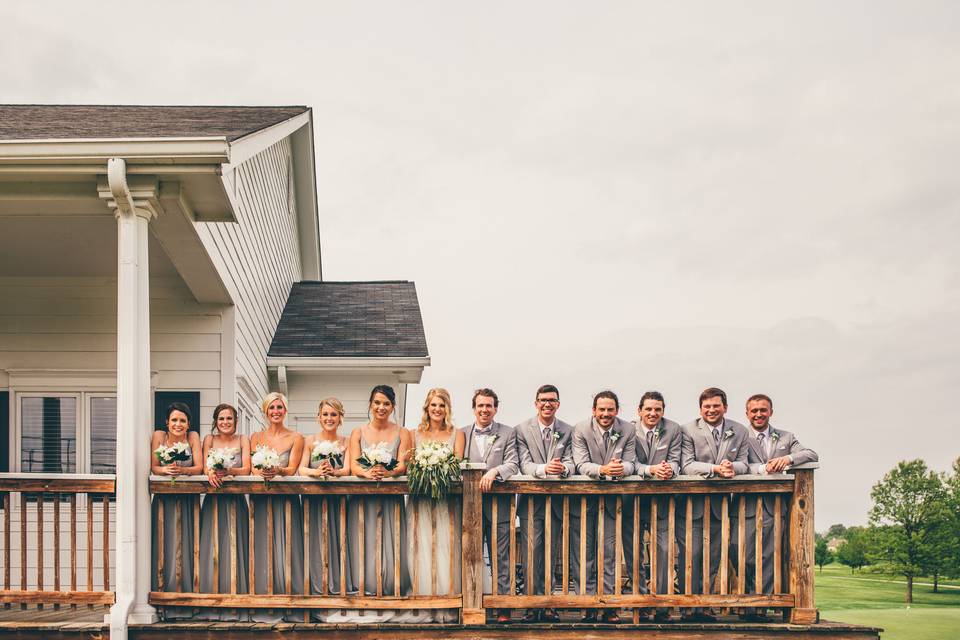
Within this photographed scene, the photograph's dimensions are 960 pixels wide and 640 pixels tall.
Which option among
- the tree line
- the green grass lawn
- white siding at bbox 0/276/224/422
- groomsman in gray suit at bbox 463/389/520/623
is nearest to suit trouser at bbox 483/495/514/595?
groomsman in gray suit at bbox 463/389/520/623

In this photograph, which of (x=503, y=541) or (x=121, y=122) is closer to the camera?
(x=503, y=541)

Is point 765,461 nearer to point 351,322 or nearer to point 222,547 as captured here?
point 222,547

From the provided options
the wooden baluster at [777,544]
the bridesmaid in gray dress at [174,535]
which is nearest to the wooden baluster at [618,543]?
the wooden baluster at [777,544]

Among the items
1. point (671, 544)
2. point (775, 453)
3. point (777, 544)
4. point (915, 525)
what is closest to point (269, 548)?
point (671, 544)

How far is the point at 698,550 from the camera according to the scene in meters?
6.52

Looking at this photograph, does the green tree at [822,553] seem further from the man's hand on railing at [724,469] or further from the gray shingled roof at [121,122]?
the man's hand on railing at [724,469]

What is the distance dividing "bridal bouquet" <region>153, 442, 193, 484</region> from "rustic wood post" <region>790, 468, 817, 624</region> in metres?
4.13

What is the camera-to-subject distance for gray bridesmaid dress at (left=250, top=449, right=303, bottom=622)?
21.1ft

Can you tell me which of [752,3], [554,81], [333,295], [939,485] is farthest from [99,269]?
[554,81]

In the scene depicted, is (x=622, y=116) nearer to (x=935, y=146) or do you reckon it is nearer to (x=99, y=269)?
(x=935, y=146)

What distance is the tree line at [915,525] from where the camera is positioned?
3092 centimetres

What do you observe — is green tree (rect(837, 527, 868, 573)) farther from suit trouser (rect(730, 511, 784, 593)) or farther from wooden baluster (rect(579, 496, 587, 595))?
wooden baluster (rect(579, 496, 587, 595))

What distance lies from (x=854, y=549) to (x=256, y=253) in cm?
2867

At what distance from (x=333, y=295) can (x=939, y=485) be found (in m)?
23.9
